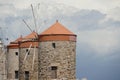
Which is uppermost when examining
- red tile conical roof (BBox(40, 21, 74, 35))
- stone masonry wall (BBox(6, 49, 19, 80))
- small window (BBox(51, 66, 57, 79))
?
red tile conical roof (BBox(40, 21, 74, 35))

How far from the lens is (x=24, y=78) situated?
164 ft

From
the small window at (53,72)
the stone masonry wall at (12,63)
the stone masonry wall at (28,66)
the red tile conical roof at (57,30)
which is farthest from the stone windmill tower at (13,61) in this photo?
the small window at (53,72)

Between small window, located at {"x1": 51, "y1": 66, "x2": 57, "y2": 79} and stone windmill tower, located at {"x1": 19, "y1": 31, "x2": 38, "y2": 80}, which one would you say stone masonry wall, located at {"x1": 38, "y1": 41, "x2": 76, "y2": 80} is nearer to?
small window, located at {"x1": 51, "y1": 66, "x2": 57, "y2": 79}

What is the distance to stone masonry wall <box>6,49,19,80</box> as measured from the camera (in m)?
54.5

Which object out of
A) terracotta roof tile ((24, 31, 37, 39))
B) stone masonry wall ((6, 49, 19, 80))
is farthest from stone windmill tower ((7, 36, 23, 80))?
terracotta roof tile ((24, 31, 37, 39))

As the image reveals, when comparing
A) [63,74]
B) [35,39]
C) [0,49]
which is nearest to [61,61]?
[63,74]

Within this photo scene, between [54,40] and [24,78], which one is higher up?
[54,40]

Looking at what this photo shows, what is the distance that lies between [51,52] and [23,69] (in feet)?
15.1

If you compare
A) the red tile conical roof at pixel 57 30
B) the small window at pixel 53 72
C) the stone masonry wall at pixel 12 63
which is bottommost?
the small window at pixel 53 72

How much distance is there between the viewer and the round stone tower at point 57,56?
4641cm

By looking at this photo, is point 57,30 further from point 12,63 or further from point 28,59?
point 12,63

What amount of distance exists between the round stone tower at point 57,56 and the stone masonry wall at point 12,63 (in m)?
7.48

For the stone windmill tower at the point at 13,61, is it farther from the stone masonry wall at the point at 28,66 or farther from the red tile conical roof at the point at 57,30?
the red tile conical roof at the point at 57,30

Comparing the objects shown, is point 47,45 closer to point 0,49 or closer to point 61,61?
point 61,61
